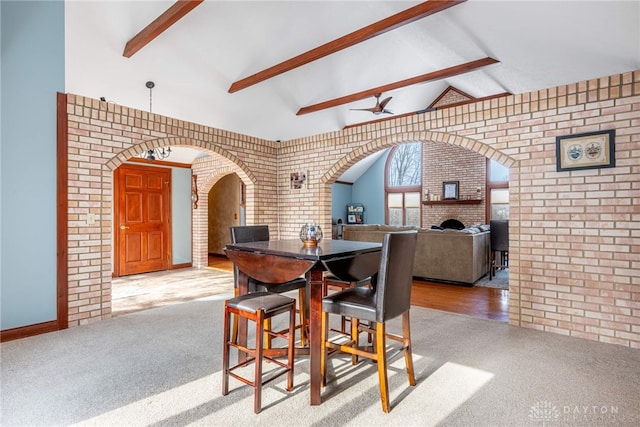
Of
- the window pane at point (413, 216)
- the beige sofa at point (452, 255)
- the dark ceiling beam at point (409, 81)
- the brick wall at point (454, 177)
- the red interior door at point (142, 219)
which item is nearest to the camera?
the dark ceiling beam at point (409, 81)

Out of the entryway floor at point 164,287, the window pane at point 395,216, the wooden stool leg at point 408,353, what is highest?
the window pane at point 395,216

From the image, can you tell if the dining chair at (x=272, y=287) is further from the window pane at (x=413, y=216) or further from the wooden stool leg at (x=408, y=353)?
the window pane at (x=413, y=216)

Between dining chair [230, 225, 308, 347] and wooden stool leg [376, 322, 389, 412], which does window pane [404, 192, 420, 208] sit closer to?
dining chair [230, 225, 308, 347]

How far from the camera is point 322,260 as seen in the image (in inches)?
71.4

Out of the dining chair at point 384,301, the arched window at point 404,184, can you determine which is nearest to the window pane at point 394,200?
the arched window at point 404,184

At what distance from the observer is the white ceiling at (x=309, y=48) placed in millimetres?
2504

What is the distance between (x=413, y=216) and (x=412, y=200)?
1.66 ft

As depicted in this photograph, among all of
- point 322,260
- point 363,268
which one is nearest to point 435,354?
point 363,268

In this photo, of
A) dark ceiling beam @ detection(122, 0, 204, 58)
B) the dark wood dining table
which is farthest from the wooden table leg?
dark ceiling beam @ detection(122, 0, 204, 58)

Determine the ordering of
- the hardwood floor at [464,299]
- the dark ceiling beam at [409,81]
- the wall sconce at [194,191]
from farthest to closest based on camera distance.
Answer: the wall sconce at [194,191] < the hardwood floor at [464,299] < the dark ceiling beam at [409,81]

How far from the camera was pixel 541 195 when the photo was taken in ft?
10.4

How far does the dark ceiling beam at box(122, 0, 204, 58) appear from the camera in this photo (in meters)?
2.43

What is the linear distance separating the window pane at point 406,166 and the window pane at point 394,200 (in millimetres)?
327

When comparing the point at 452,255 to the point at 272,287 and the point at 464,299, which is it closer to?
the point at 464,299
